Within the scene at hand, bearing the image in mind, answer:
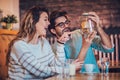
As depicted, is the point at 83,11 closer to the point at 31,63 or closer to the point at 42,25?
the point at 42,25

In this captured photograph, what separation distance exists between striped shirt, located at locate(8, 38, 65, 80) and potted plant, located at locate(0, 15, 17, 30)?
0.28 meters

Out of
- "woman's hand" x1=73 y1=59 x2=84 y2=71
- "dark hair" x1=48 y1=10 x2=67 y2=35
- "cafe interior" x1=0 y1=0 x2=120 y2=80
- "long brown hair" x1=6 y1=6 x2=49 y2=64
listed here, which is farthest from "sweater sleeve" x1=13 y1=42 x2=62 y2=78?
"dark hair" x1=48 y1=10 x2=67 y2=35

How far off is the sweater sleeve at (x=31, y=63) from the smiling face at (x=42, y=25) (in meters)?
0.26

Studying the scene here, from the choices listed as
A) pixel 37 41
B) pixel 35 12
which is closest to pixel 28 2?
pixel 35 12

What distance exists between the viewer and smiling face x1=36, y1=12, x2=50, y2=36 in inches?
123

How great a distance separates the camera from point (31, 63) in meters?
3.01

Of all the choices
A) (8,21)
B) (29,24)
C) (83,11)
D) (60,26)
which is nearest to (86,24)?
(83,11)

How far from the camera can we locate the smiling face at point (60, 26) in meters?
3.20

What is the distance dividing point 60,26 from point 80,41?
0.31m

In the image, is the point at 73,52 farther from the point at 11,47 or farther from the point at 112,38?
the point at 11,47

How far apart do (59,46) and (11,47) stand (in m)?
0.58

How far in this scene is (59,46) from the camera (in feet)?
10.5

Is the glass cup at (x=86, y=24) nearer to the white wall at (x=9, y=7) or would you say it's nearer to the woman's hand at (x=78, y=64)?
the woman's hand at (x=78, y=64)

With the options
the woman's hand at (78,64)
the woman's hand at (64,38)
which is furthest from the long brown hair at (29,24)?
the woman's hand at (78,64)
